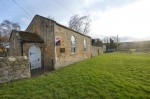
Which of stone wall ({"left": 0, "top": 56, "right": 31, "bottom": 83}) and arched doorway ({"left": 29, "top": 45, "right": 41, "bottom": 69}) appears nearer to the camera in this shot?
stone wall ({"left": 0, "top": 56, "right": 31, "bottom": 83})

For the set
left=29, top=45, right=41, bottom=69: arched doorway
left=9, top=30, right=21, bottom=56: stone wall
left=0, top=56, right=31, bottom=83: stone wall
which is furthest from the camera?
left=29, top=45, right=41, bottom=69: arched doorway

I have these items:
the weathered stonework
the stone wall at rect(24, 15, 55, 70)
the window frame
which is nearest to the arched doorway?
the weathered stonework

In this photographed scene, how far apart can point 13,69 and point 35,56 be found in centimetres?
455

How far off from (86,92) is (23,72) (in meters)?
4.88

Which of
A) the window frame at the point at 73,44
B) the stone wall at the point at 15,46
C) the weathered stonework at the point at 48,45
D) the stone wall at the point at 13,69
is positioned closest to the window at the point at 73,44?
the window frame at the point at 73,44

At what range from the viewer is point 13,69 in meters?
8.37

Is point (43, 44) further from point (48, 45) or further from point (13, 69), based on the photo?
point (13, 69)

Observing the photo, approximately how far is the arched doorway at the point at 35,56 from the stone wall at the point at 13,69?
349 centimetres

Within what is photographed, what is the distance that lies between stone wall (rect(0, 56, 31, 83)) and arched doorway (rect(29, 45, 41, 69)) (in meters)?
3.49

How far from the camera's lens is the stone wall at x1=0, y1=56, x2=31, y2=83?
25.9 ft

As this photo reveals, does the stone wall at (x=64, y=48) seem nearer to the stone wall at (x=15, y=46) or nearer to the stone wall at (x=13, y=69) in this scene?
the stone wall at (x=15, y=46)

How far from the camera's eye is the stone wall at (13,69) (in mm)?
7887

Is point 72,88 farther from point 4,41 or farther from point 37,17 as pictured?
point 4,41

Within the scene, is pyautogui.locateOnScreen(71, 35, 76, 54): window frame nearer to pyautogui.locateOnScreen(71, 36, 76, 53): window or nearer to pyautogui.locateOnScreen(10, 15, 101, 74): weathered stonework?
pyautogui.locateOnScreen(71, 36, 76, 53): window
